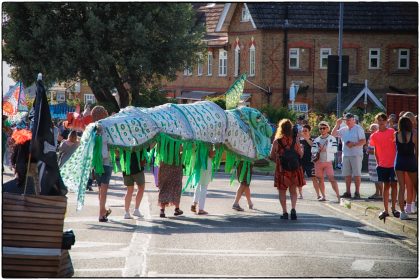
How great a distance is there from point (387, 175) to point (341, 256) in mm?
4654

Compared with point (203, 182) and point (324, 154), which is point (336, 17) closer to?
point (324, 154)

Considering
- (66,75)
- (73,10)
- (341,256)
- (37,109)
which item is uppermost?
(73,10)

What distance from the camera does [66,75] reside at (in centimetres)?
4412

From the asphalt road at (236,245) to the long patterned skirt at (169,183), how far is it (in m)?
0.31

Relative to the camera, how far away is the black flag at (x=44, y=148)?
1032 centimetres

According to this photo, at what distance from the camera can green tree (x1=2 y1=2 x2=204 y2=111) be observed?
43.7 m

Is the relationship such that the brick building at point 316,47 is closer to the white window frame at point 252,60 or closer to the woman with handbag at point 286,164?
the white window frame at point 252,60

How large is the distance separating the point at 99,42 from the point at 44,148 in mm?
34081

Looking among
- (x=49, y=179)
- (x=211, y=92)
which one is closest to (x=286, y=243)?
(x=49, y=179)

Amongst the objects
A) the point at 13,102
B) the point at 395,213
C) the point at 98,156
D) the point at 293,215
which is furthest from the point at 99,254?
the point at 13,102

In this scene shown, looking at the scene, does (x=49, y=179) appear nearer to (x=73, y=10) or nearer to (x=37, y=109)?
(x=37, y=109)

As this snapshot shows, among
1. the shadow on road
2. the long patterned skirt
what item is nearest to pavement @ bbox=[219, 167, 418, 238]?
the shadow on road

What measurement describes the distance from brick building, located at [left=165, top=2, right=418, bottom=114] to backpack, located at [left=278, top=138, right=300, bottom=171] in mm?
31591

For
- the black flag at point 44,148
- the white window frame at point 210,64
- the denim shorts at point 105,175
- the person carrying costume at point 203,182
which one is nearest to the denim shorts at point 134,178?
the denim shorts at point 105,175
